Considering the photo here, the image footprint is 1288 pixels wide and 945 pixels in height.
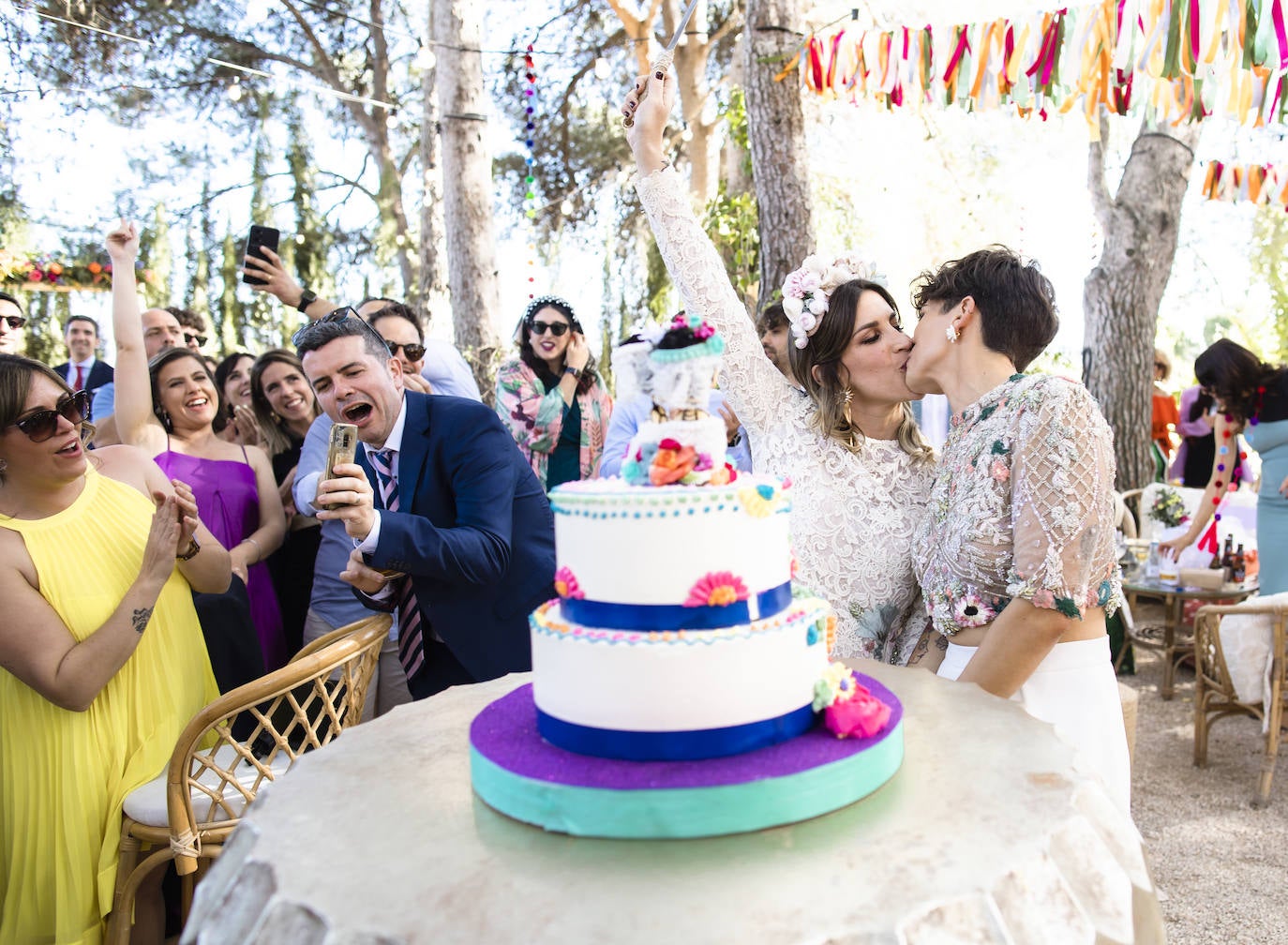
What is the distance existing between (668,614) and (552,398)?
3.40m

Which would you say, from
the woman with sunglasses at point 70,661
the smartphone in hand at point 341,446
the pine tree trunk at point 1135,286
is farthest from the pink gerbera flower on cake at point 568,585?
the pine tree trunk at point 1135,286

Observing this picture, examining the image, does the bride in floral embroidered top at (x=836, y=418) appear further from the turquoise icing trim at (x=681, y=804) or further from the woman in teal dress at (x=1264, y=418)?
the woman in teal dress at (x=1264, y=418)

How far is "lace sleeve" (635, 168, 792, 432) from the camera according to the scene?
7.45ft

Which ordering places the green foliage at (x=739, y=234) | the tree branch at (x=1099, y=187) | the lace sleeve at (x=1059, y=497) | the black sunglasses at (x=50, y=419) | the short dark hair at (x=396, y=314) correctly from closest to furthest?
the lace sleeve at (x=1059, y=497)
the black sunglasses at (x=50, y=419)
the short dark hair at (x=396, y=314)
the tree branch at (x=1099, y=187)
the green foliage at (x=739, y=234)

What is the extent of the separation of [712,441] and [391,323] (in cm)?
285

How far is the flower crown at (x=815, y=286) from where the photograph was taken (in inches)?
92.0

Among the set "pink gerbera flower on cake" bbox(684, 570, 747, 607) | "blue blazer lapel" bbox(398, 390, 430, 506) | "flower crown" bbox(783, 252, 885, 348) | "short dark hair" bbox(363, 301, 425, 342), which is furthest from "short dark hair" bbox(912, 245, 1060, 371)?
"short dark hair" bbox(363, 301, 425, 342)

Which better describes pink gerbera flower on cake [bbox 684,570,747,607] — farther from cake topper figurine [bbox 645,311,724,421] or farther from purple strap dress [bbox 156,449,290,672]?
purple strap dress [bbox 156,449,290,672]

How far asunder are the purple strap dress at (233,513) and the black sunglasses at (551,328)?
156cm

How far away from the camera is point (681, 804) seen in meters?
1.08

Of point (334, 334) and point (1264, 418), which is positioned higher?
point (334, 334)

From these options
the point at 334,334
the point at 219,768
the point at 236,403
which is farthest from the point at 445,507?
the point at 236,403

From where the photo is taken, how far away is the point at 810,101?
10297 millimetres

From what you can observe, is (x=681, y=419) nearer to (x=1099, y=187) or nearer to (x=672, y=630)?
(x=672, y=630)
